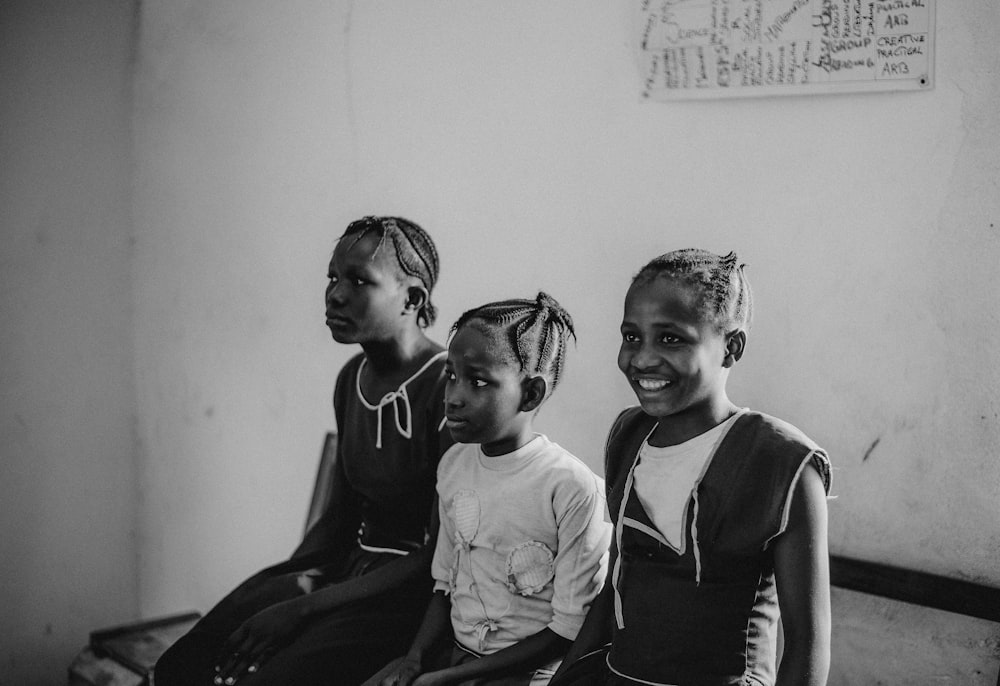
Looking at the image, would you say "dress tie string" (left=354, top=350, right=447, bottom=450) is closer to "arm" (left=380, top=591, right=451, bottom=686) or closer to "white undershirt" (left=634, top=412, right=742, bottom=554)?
"arm" (left=380, top=591, right=451, bottom=686)

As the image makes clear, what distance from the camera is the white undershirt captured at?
5.34 feet

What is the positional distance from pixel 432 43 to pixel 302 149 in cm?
60

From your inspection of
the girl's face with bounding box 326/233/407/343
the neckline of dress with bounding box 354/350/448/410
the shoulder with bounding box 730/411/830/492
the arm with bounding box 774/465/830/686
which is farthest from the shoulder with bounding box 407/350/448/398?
the arm with bounding box 774/465/830/686

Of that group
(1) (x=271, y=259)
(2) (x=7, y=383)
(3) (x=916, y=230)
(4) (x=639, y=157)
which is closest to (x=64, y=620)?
(2) (x=7, y=383)

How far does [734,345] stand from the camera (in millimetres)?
1659

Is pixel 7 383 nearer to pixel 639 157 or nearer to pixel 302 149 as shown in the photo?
pixel 302 149

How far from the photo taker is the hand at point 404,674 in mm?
1914

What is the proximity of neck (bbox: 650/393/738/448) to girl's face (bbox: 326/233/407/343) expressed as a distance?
746 millimetres

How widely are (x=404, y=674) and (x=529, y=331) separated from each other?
0.70 meters

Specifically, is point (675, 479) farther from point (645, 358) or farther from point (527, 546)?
point (527, 546)

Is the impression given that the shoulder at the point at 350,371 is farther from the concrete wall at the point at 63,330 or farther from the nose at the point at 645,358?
the concrete wall at the point at 63,330

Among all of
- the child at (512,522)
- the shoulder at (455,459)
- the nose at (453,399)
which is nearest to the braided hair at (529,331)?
the child at (512,522)

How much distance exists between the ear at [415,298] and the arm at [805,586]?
1.02 meters

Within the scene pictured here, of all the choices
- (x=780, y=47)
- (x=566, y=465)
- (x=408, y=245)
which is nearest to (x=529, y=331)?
(x=566, y=465)
